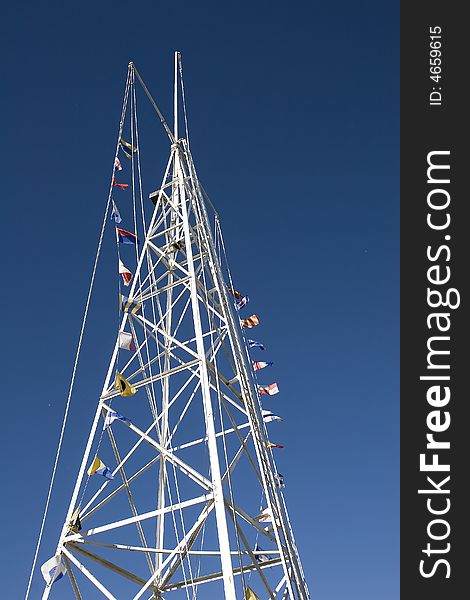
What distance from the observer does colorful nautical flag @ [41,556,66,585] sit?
34.2ft

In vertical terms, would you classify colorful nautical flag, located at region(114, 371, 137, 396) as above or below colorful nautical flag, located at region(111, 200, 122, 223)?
below

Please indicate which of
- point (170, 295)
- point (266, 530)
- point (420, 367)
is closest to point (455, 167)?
point (420, 367)

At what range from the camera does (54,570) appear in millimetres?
10539

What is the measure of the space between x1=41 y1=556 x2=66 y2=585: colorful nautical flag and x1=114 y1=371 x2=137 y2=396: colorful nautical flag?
9.60 feet

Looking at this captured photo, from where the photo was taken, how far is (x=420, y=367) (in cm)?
1110

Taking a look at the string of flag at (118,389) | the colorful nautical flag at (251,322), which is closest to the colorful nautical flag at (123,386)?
the string of flag at (118,389)

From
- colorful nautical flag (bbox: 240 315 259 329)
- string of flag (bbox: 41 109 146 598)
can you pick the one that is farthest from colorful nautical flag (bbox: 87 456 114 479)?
colorful nautical flag (bbox: 240 315 259 329)

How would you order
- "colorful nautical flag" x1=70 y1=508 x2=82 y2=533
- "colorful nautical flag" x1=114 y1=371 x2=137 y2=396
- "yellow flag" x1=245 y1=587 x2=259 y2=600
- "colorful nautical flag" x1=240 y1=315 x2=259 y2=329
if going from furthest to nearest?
"colorful nautical flag" x1=240 y1=315 x2=259 y2=329 < "colorful nautical flag" x1=114 y1=371 x2=137 y2=396 < "colorful nautical flag" x1=70 y1=508 x2=82 y2=533 < "yellow flag" x1=245 y1=587 x2=259 y2=600

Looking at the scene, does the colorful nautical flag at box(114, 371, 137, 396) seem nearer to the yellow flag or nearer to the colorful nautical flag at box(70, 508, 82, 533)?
the colorful nautical flag at box(70, 508, 82, 533)

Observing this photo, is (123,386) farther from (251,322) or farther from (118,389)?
(251,322)

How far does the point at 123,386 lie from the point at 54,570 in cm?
321

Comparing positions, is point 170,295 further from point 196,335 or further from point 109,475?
point 109,475

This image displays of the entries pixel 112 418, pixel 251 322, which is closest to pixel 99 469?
pixel 112 418

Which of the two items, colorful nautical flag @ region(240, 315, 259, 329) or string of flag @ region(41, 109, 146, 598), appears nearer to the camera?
string of flag @ region(41, 109, 146, 598)
